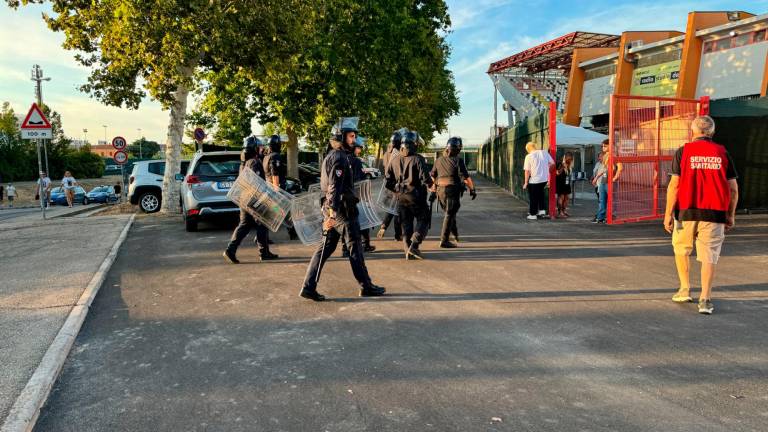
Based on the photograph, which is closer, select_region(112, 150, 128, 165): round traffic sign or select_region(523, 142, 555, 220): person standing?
select_region(523, 142, 555, 220): person standing

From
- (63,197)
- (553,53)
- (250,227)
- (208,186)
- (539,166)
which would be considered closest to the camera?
(250,227)

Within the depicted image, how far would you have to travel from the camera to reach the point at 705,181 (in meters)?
5.12

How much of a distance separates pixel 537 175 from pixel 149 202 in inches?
466

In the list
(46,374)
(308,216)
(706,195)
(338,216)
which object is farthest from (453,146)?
(46,374)

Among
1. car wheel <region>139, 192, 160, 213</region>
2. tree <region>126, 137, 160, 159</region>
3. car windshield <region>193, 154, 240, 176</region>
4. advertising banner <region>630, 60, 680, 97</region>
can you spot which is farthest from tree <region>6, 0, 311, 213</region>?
tree <region>126, 137, 160, 159</region>

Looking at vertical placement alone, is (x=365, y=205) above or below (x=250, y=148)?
below

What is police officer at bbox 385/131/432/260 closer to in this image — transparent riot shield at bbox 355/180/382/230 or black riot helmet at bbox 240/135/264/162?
transparent riot shield at bbox 355/180/382/230

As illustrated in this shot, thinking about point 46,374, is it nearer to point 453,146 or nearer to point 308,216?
point 308,216

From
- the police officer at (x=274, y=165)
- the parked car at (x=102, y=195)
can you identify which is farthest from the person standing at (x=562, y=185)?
the parked car at (x=102, y=195)

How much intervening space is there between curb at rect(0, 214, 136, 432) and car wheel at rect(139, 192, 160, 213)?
11.6 metres

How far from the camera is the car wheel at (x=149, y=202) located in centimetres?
1703

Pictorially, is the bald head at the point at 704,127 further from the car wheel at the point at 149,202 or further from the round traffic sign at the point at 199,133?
the round traffic sign at the point at 199,133

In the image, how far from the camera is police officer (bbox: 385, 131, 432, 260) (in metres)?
8.03

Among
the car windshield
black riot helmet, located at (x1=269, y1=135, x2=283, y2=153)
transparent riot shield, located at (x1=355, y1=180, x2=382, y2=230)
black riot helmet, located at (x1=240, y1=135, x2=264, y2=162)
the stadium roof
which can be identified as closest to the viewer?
transparent riot shield, located at (x1=355, y1=180, x2=382, y2=230)
